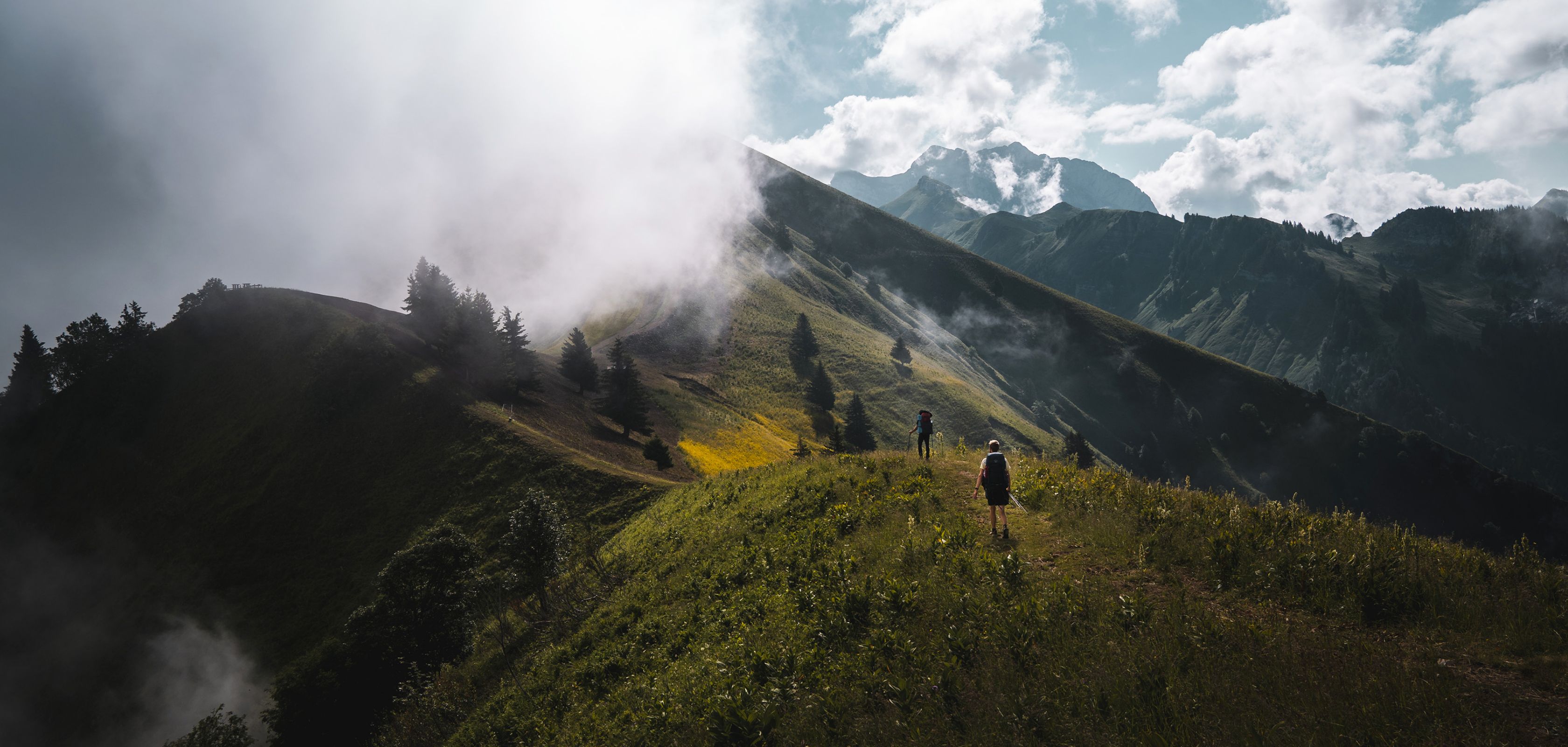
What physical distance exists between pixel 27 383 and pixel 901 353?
139801 mm

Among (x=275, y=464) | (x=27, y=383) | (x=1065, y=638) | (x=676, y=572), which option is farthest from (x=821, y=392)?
(x=27, y=383)

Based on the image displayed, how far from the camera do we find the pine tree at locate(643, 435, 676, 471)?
186ft

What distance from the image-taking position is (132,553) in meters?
50.9

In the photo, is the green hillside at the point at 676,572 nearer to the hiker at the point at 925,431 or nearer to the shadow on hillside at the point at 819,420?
the hiker at the point at 925,431

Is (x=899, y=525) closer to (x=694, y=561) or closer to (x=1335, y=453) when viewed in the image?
(x=694, y=561)

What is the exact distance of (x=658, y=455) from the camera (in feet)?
186

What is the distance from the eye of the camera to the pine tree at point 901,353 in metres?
129

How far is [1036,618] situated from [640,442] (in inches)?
2353

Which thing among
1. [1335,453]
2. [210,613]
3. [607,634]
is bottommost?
[1335,453]

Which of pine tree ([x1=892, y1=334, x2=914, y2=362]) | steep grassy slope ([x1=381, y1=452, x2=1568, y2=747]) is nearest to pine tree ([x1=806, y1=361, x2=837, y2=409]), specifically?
pine tree ([x1=892, y1=334, x2=914, y2=362])

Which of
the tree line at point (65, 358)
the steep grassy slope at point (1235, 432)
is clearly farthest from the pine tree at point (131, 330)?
the steep grassy slope at point (1235, 432)

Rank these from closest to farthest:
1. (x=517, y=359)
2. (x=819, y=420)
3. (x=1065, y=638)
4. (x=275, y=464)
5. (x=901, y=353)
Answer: (x=1065, y=638), (x=275, y=464), (x=517, y=359), (x=819, y=420), (x=901, y=353)

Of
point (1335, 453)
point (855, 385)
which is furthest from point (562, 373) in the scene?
point (1335, 453)

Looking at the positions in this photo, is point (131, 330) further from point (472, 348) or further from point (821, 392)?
point (821, 392)
